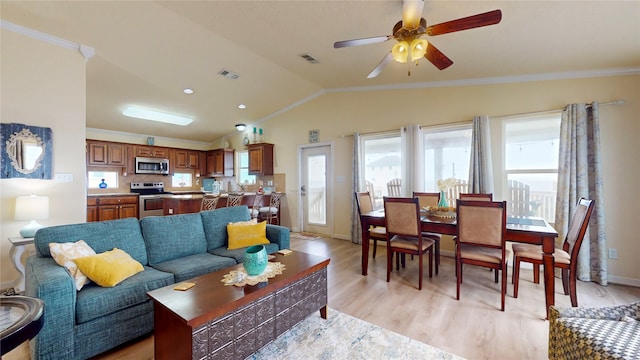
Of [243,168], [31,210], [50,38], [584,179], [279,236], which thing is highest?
[50,38]

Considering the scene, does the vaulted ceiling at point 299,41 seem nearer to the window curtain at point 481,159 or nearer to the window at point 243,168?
the window curtain at point 481,159

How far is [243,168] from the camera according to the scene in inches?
275

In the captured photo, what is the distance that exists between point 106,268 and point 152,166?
18.6ft

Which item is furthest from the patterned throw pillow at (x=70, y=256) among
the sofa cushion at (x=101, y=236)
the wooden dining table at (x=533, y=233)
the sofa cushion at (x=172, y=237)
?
the wooden dining table at (x=533, y=233)

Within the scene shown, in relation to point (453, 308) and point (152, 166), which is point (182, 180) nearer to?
point (152, 166)

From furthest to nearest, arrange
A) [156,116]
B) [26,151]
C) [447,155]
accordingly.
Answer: [156,116], [447,155], [26,151]

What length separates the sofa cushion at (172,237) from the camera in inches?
93.4

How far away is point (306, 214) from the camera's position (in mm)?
5785

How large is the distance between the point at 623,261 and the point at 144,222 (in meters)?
5.27

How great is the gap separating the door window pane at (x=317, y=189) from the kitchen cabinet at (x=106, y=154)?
15.0 ft

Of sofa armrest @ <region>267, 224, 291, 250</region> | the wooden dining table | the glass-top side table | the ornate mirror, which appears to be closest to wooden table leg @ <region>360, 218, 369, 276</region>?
the wooden dining table

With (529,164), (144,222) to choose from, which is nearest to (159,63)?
(144,222)

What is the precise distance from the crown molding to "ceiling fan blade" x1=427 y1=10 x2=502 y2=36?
4.01 m

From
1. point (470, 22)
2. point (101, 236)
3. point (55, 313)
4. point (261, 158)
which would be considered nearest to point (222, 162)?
point (261, 158)
